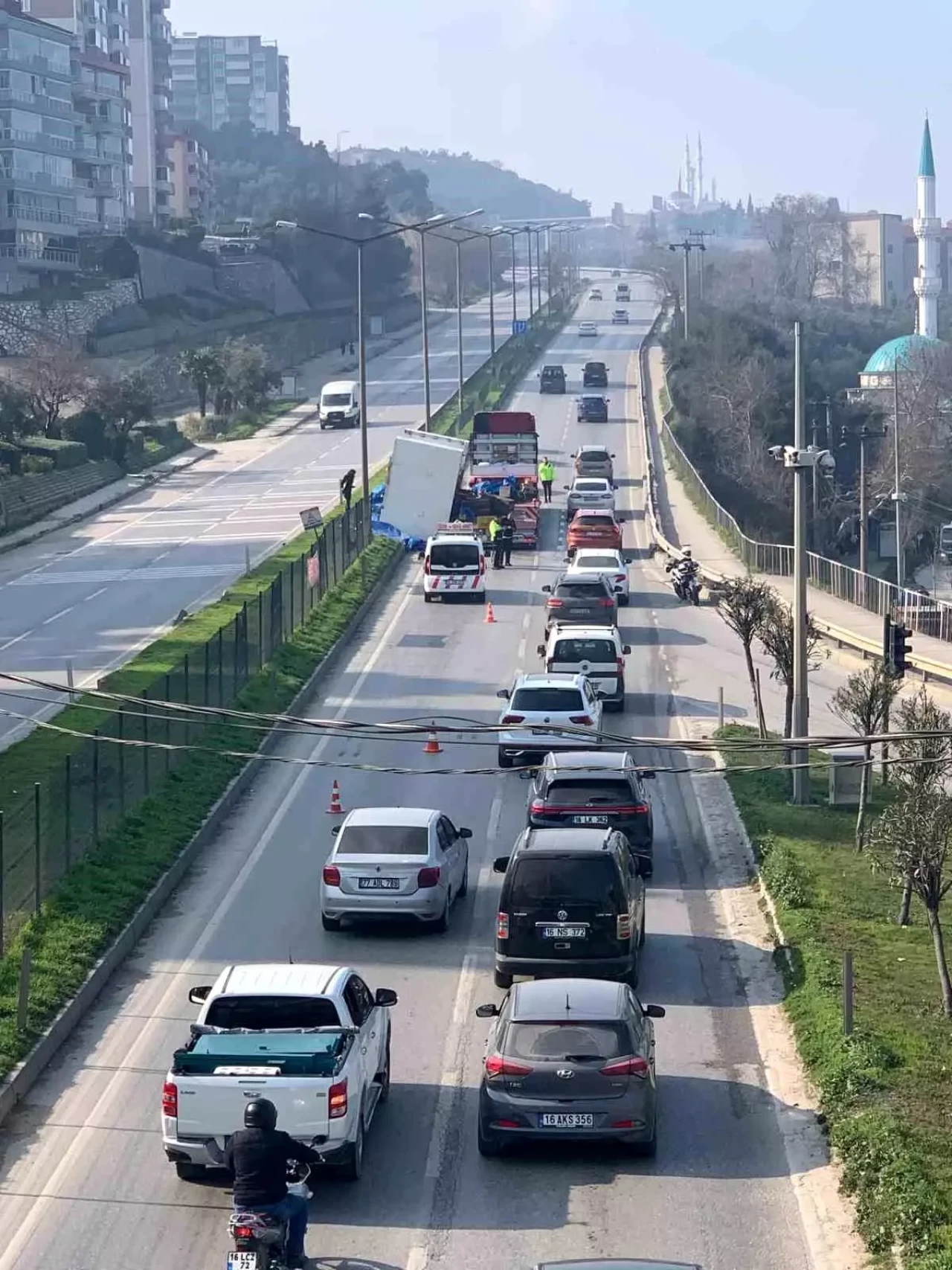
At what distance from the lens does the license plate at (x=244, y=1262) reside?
11305 mm

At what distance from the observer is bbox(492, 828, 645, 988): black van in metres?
18.5

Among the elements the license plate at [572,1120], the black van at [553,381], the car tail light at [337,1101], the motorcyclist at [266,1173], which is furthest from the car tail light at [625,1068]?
the black van at [553,381]

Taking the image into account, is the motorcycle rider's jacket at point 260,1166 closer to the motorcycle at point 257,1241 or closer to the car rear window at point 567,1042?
the motorcycle at point 257,1241

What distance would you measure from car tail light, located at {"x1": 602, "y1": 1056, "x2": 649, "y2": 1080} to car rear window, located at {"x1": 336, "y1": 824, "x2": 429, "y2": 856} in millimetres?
7190

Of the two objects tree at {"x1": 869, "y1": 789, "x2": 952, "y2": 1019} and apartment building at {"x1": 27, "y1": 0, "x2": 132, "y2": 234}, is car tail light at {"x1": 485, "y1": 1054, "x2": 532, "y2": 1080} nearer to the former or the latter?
tree at {"x1": 869, "y1": 789, "x2": 952, "y2": 1019}

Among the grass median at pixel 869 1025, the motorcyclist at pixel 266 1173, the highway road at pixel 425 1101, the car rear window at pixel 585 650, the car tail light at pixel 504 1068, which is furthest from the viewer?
the car rear window at pixel 585 650

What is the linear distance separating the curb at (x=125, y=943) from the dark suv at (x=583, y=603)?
21.3ft

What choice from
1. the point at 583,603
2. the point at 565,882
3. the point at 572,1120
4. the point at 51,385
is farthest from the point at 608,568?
the point at 51,385

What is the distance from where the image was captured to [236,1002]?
1455 centimetres

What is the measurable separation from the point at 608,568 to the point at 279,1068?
122 ft

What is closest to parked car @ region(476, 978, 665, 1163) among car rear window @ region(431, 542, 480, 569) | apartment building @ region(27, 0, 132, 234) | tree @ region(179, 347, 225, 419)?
car rear window @ region(431, 542, 480, 569)

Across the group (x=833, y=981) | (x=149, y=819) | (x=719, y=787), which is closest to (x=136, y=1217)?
(x=833, y=981)

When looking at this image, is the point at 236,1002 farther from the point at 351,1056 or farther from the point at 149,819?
the point at 149,819

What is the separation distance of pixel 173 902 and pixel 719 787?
32.4 feet
